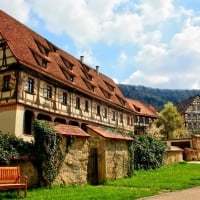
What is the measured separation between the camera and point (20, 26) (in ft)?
99.8

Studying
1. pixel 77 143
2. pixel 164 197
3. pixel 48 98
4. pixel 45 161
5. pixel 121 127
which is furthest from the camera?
pixel 121 127

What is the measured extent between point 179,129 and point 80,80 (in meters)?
34.4

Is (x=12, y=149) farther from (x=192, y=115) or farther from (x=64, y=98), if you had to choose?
(x=192, y=115)

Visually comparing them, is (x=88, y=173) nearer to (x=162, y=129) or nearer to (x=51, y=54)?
(x=51, y=54)

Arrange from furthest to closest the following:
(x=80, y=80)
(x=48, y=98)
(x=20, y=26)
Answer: (x=80, y=80)
(x=20, y=26)
(x=48, y=98)

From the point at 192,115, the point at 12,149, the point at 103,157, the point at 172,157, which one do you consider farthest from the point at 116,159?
the point at 192,115

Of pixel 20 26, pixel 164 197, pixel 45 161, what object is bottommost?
pixel 164 197

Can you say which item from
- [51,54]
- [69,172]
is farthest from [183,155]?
[69,172]

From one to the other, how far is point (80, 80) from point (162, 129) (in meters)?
32.1

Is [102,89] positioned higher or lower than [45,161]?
higher

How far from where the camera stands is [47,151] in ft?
51.4

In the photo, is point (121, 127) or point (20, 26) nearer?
point (20, 26)

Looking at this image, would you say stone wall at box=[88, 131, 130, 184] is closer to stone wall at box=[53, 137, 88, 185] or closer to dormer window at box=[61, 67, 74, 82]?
stone wall at box=[53, 137, 88, 185]

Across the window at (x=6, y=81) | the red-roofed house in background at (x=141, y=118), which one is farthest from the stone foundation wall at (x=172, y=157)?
the red-roofed house in background at (x=141, y=118)
